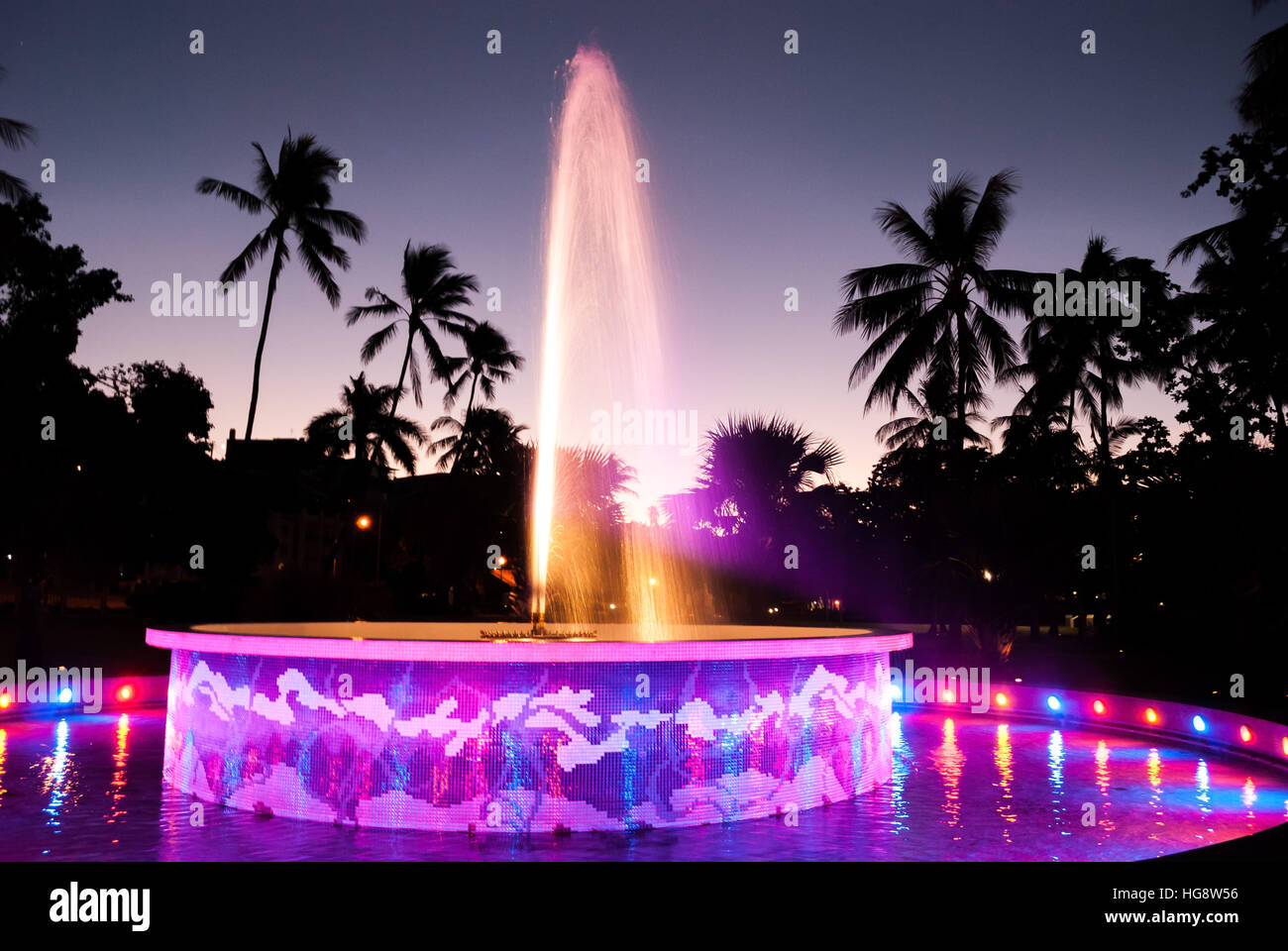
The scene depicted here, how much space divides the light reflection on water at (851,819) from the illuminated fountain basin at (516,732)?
0.88 ft

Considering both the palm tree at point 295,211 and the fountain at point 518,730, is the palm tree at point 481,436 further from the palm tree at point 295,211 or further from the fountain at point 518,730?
the fountain at point 518,730

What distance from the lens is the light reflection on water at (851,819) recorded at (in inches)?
319

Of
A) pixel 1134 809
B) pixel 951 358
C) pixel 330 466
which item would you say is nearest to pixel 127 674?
pixel 1134 809

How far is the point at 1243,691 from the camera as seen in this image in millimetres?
20047

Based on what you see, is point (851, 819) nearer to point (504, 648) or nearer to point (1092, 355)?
point (504, 648)

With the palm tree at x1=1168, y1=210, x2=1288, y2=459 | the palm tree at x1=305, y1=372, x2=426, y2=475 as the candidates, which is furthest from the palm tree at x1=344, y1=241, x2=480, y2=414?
the palm tree at x1=1168, y1=210, x2=1288, y2=459

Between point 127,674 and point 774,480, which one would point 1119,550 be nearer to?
point 774,480

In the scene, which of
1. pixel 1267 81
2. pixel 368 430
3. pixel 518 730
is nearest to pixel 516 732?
pixel 518 730

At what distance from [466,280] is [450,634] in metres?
34.4

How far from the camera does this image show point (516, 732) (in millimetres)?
8766

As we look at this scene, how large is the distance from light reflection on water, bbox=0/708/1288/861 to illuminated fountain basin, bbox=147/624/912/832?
0.88ft

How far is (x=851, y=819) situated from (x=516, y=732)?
134 inches

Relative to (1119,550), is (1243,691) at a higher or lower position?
lower
